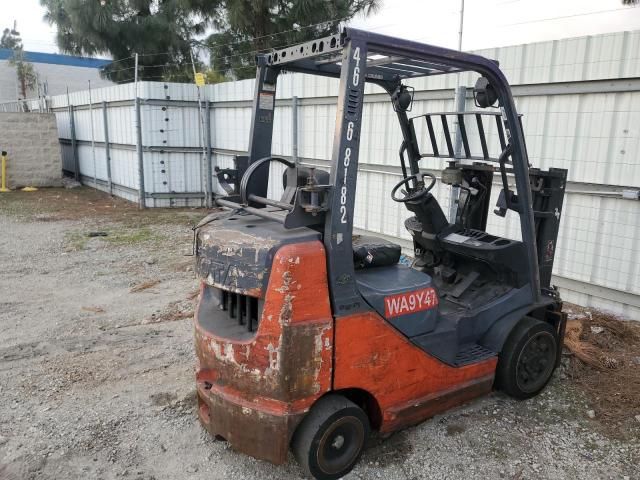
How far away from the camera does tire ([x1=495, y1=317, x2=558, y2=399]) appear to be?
4012 mm

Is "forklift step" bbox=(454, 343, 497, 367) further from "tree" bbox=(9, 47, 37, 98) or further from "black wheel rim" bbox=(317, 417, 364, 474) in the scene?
"tree" bbox=(9, 47, 37, 98)

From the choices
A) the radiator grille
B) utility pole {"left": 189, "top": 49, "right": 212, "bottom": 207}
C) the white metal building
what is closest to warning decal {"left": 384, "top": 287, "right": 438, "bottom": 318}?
the radiator grille

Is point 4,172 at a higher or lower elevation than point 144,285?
higher

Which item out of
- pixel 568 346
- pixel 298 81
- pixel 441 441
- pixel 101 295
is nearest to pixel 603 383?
pixel 568 346

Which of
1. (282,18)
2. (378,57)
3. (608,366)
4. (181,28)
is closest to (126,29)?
(181,28)

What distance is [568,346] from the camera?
5.02 metres

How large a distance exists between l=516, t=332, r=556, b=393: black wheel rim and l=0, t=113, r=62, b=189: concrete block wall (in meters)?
18.1

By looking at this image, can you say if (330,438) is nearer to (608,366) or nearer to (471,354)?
(471,354)

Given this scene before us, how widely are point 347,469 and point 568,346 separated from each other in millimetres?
2846

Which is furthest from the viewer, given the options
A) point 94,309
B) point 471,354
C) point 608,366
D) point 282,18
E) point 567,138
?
point 282,18

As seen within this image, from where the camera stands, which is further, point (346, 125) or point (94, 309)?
point (94, 309)

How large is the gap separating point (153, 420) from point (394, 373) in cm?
191

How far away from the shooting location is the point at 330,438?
3164 mm

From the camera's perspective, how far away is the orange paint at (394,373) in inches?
123
